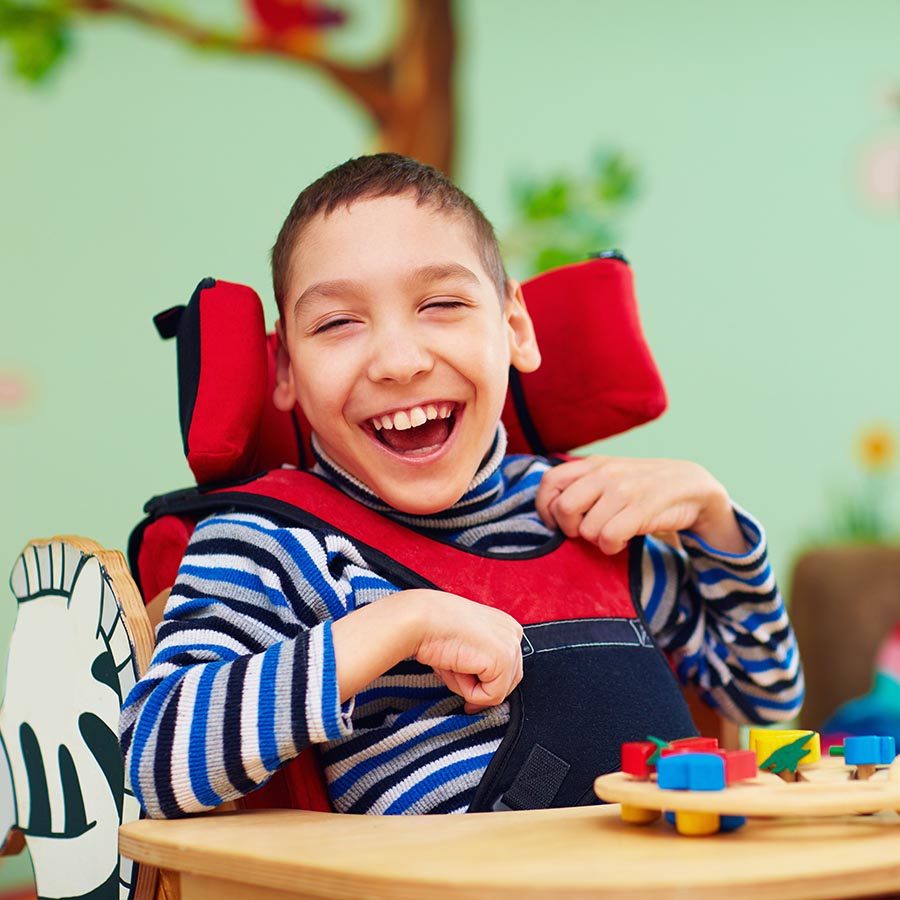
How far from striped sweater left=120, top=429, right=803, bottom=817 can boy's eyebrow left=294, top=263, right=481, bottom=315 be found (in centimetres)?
13

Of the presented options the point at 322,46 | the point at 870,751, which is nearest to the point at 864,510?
the point at 322,46

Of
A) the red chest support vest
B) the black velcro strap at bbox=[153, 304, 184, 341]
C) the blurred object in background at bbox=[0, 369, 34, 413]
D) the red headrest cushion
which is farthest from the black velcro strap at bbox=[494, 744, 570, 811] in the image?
the blurred object in background at bbox=[0, 369, 34, 413]

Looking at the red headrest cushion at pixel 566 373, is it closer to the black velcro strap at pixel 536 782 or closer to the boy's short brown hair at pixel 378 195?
the boy's short brown hair at pixel 378 195

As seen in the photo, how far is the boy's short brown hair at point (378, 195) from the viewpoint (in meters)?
0.93

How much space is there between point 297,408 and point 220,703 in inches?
15.3

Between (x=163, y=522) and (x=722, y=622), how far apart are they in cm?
46

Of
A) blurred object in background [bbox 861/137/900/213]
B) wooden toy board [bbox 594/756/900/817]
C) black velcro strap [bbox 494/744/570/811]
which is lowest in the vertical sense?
black velcro strap [bbox 494/744/570/811]

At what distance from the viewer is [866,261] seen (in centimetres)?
269

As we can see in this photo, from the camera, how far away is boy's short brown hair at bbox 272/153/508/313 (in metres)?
0.93

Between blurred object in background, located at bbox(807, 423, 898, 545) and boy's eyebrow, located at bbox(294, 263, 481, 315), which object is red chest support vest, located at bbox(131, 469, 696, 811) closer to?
boy's eyebrow, located at bbox(294, 263, 481, 315)

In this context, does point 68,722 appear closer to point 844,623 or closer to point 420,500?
point 420,500

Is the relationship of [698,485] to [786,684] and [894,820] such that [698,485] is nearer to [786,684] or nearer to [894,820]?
[786,684]

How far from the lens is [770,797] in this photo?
59cm

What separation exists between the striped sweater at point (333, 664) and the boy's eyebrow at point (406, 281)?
0.44 feet
